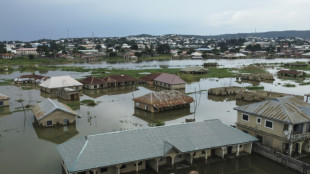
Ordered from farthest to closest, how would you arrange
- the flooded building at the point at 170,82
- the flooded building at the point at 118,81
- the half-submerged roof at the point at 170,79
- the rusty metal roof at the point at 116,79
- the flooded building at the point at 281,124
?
the rusty metal roof at the point at 116,79, the flooded building at the point at 118,81, the half-submerged roof at the point at 170,79, the flooded building at the point at 170,82, the flooded building at the point at 281,124

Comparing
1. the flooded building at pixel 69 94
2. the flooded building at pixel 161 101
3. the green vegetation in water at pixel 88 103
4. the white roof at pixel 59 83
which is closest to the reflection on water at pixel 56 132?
the green vegetation in water at pixel 88 103

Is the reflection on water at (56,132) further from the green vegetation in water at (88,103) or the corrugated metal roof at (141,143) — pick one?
the green vegetation in water at (88,103)

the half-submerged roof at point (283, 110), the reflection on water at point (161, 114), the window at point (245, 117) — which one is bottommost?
the reflection on water at point (161, 114)

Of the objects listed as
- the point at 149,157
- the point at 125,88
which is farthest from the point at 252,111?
the point at 125,88

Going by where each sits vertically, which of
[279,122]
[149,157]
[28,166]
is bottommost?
[28,166]

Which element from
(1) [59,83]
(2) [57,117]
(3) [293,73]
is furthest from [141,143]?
(3) [293,73]

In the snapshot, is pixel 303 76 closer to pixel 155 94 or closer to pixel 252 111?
pixel 155 94

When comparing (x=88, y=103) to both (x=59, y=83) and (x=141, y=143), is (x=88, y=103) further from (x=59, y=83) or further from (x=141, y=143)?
(x=141, y=143)
